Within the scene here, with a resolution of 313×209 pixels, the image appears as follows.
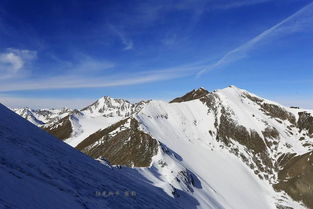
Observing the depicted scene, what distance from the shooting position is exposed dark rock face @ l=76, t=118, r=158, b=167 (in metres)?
103

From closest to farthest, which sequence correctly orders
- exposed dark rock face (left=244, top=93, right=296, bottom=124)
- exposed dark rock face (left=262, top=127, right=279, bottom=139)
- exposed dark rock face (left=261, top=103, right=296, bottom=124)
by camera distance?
exposed dark rock face (left=262, top=127, right=279, bottom=139) → exposed dark rock face (left=261, top=103, right=296, bottom=124) → exposed dark rock face (left=244, top=93, right=296, bottom=124)

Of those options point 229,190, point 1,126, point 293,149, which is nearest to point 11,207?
point 1,126

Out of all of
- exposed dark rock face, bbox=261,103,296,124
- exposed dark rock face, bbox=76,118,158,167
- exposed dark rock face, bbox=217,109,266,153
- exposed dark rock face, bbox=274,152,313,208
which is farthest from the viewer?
exposed dark rock face, bbox=261,103,296,124

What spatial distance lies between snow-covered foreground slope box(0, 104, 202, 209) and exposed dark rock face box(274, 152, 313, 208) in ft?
322

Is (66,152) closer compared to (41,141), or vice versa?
(41,141)

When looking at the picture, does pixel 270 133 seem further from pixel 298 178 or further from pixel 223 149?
pixel 298 178

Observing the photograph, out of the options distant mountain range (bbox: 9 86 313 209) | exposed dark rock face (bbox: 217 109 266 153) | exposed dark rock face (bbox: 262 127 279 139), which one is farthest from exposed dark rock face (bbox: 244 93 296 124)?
exposed dark rock face (bbox: 217 109 266 153)

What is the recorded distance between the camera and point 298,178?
109 meters

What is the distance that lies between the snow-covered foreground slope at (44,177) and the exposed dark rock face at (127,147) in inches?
2762

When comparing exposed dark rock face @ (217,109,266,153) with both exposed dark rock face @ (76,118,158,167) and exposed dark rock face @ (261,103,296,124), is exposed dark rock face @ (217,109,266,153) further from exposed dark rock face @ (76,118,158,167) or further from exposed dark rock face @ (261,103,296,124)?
exposed dark rock face @ (76,118,158,167)

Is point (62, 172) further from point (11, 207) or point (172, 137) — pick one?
point (172, 137)

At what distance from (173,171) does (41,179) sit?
68681 mm

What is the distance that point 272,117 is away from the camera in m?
152

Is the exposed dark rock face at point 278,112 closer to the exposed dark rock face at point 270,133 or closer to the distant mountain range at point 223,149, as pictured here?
the distant mountain range at point 223,149
